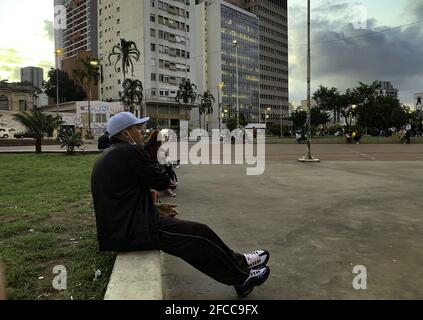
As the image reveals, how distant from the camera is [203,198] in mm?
9328

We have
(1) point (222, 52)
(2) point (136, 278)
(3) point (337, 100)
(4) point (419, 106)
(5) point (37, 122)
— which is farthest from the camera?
(1) point (222, 52)

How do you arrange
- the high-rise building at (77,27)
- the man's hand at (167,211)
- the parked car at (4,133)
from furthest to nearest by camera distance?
the high-rise building at (77,27) < the parked car at (4,133) < the man's hand at (167,211)

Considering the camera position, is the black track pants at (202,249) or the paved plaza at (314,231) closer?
the black track pants at (202,249)

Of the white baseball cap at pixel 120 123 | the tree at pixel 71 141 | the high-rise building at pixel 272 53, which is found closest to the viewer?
the white baseball cap at pixel 120 123

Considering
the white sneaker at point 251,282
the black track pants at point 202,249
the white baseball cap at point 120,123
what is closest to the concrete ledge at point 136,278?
the black track pants at point 202,249

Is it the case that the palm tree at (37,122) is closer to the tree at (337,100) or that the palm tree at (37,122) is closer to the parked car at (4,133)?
the parked car at (4,133)

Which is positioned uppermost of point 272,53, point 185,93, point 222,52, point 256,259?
point 272,53

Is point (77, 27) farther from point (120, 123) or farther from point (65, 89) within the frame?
point (120, 123)

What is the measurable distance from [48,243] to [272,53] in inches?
6926

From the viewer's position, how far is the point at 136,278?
10.9ft

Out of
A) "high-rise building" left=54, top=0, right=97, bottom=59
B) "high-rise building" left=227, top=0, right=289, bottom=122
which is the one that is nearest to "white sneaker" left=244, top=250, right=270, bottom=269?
"high-rise building" left=54, top=0, right=97, bottom=59

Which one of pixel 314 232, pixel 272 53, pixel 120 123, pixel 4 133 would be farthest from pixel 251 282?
pixel 272 53

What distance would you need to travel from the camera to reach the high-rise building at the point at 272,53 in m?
165

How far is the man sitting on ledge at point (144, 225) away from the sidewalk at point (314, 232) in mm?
354
